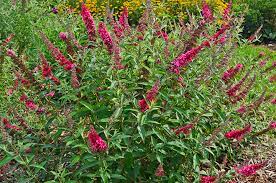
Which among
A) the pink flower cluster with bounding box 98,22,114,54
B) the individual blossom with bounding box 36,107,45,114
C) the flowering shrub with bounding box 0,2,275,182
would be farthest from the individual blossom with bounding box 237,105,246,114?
the individual blossom with bounding box 36,107,45,114

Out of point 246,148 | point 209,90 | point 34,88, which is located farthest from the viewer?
point 246,148

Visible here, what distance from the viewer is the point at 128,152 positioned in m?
3.32

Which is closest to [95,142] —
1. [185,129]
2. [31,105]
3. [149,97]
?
[149,97]

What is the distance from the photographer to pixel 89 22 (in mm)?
3463

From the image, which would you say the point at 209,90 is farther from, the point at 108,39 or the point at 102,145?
the point at 102,145

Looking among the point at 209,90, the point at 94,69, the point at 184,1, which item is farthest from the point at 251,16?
the point at 94,69

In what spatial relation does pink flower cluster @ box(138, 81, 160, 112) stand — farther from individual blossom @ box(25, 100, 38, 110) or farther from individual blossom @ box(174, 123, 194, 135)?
individual blossom @ box(25, 100, 38, 110)

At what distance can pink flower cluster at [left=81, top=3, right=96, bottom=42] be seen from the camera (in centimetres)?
341

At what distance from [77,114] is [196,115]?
2.81ft

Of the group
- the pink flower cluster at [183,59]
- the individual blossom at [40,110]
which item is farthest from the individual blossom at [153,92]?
the individual blossom at [40,110]

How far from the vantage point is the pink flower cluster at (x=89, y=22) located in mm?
3414

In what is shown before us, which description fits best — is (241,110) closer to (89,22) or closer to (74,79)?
(89,22)

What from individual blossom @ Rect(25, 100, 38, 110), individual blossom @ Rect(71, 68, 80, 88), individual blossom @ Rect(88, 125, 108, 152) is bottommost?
individual blossom @ Rect(25, 100, 38, 110)

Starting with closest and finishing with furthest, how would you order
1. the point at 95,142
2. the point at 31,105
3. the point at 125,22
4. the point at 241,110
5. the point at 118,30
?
the point at 95,142
the point at 31,105
the point at 125,22
the point at 118,30
the point at 241,110
